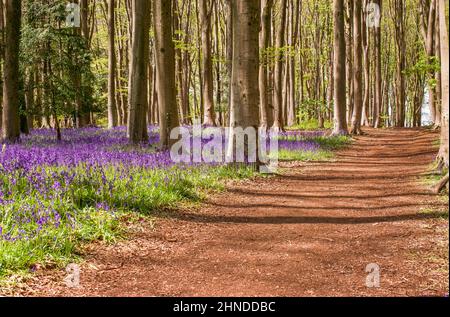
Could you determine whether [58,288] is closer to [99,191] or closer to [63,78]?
[99,191]

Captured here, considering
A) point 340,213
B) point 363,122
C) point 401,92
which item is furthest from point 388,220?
point 401,92

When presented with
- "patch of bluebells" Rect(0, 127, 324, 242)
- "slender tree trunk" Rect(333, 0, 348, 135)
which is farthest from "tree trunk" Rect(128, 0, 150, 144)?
"slender tree trunk" Rect(333, 0, 348, 135)

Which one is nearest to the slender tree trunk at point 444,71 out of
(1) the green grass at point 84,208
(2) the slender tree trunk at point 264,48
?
(1) the green grass at point 84,208

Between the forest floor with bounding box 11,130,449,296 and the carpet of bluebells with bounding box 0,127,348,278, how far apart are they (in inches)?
12.3

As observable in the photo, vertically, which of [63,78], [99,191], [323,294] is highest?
[63,78]

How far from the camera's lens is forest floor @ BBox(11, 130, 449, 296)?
4250mm

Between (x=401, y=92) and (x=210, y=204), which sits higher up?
(x=401, y=92)

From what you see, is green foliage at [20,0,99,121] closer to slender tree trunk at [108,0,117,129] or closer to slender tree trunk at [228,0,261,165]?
slender tree trunk at [228,0,261,165]

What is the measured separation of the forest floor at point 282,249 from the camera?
4.25 m

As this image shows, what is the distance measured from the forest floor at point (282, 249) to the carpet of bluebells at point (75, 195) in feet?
1.02

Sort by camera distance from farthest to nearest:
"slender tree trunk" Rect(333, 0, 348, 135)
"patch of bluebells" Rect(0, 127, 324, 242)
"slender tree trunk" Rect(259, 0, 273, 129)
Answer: "slender tree trunk" Rect(333, 0, 348, 135), "slender tree trunk" Rect(259, 0, 273, 129), "patch of bluebells" Rect(0, 127, 324, 242)
